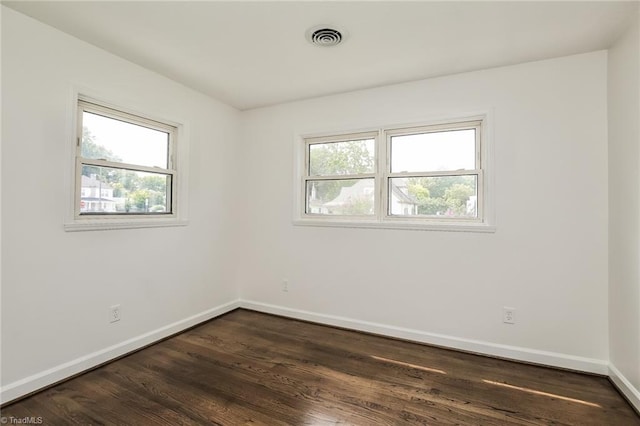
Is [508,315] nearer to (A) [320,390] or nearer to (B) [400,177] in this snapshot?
(B) [400,177]

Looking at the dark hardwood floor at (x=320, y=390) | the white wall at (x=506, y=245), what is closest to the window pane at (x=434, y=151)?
the white wall at (x=506, y=245)

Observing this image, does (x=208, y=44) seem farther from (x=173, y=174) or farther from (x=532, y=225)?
(x=532, y=225)

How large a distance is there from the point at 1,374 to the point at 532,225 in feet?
12.7

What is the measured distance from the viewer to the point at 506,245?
2.63 metres

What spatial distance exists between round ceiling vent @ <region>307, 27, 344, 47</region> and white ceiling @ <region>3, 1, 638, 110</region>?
0.06 m

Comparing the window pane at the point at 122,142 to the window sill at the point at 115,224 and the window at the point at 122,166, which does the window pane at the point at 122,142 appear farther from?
the window sill at the point at 115,224

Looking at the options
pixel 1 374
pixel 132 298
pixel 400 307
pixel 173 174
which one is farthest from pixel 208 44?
pixel 400 307

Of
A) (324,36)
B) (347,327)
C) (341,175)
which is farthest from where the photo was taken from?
(341,175)

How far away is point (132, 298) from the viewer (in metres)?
2.71

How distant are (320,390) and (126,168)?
2401 mm

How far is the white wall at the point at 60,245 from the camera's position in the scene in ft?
6.47

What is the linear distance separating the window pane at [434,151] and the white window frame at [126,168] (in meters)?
2.21

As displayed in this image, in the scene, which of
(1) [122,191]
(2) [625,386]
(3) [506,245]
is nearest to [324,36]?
(1) [122,191]

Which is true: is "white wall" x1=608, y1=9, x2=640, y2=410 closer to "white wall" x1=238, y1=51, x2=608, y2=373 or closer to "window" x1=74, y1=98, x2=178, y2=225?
"white wall" x1=238, y1=51, x2=608, y2=373
